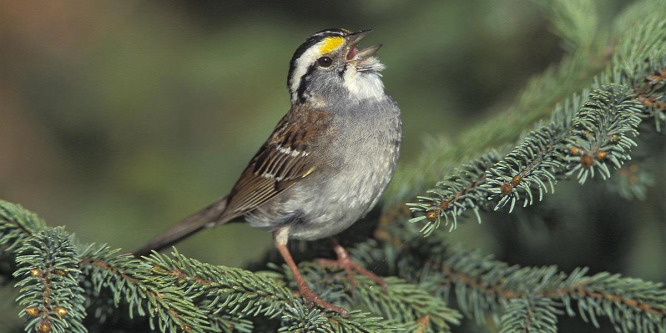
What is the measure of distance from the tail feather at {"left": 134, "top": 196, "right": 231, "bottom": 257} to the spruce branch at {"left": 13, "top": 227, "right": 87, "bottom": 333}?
3.14 ft

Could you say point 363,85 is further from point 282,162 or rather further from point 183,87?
point 183,87

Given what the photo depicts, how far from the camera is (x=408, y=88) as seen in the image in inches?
164

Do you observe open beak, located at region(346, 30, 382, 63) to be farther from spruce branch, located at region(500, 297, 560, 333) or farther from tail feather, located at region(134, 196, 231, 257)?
spruce branch, located at region(500, 297, 560, 333)

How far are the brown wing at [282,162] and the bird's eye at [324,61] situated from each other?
0.67ft

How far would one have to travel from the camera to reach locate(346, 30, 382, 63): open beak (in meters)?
2.96

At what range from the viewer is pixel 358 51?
119 inches

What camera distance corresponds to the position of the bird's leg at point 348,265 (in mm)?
2811

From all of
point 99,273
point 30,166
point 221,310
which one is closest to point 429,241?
point 221,310

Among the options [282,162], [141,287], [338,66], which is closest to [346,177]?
[282,162]

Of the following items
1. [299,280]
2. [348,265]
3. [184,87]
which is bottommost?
[299,280]

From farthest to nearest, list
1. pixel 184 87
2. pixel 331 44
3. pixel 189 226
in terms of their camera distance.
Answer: pixel 184 87, pixel 189 226, pixel 331 44

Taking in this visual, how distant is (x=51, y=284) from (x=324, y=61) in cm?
153

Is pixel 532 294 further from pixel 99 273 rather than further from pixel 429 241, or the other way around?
pixel 99 273

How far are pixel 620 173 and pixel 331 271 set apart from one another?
1.23 metres
